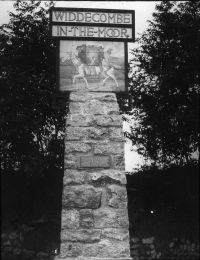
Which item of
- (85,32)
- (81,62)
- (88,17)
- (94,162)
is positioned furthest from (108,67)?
(94,162)

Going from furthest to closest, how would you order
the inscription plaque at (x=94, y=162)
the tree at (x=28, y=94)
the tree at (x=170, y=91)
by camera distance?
the tree at (x=170, y=91), the tree at (x=28, y=94), the inscription plaque at (x=94, y=162)

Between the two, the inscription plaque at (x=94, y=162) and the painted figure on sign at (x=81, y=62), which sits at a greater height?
the painted figure on sign at (x=81, y=62)

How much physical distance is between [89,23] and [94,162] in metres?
2.34

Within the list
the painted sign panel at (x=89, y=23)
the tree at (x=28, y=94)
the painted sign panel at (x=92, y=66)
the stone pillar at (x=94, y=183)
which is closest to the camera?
the stone pillar at (x=94, y=183)

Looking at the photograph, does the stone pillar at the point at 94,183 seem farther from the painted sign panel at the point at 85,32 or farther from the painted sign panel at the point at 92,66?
the painted sign panel at the point at 85,32

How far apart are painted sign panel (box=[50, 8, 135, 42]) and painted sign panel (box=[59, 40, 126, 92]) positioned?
4.5 inches

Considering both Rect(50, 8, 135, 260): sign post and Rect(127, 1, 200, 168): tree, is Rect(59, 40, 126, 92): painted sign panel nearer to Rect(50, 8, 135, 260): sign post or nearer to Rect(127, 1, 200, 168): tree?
Rect(50, 8, 135, 260): sign post

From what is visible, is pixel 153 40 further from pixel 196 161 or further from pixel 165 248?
pixel 165 248

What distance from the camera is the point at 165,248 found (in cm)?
1305

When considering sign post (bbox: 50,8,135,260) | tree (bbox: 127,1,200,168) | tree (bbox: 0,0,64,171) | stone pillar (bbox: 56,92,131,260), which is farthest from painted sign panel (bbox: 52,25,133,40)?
tree (bbox: 127,1,200,168)

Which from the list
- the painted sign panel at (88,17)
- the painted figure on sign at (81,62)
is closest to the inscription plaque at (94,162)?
the painted figure on sign at (81,62)

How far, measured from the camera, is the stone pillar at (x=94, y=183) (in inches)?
243

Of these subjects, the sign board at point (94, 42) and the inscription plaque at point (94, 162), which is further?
the sign board at point (94, 42)

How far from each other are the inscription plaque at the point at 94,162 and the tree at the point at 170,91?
7920 millimetres
